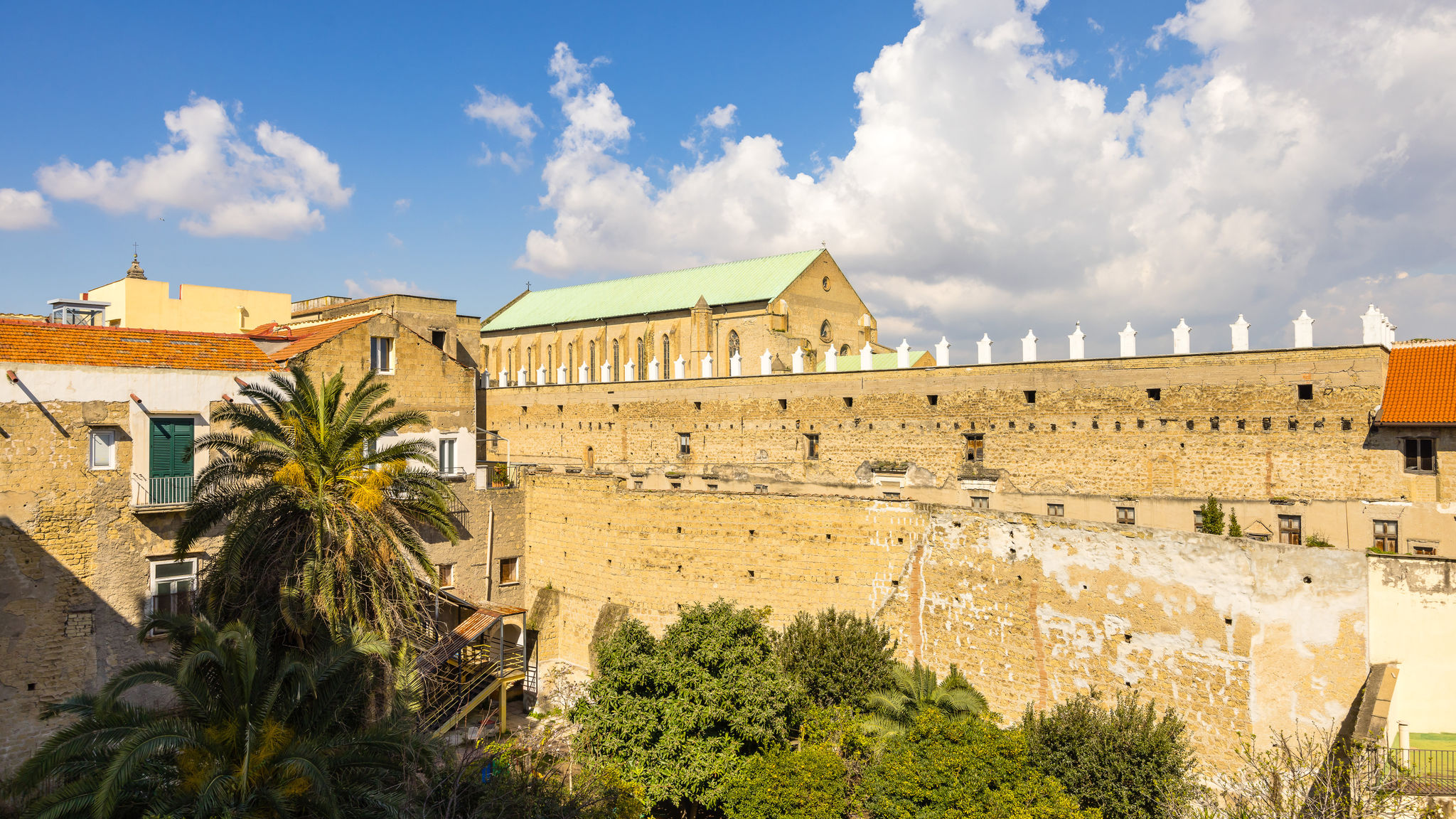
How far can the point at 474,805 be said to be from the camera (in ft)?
43.4

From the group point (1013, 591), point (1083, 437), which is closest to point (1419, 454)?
point (1083, 437)

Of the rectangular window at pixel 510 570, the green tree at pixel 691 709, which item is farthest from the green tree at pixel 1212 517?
the rectangular window at pixel 510 570

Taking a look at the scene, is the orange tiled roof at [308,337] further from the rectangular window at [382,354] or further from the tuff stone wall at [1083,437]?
the tuff stone wall at [1083,437]

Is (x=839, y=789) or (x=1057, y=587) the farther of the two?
(x=1057, y=587)

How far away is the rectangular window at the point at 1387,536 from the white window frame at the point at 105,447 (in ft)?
90.9

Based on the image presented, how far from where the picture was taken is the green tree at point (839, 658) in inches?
661

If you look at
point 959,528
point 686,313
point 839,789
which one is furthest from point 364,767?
point 686,313

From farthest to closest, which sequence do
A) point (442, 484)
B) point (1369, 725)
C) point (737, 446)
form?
1. point (737, 446)
2. point (442, 484)
3. point (1369, 725)

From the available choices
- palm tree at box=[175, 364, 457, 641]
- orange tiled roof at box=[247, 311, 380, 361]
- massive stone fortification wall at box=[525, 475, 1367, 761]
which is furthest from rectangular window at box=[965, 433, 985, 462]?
orange tiled roof at box=[247, 311, 380, 361]

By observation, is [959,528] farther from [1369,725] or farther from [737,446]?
[737,446]

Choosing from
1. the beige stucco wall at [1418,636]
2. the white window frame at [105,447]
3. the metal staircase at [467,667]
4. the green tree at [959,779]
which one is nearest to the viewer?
the beige stucco wall at [1418,636]

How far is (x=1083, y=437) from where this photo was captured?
23969 mm

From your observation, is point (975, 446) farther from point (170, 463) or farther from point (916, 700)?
point (170, 463)

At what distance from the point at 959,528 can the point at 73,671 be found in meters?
17.6
